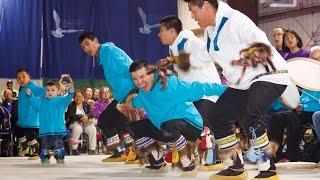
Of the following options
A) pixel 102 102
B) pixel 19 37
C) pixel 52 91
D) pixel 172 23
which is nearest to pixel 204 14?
pixel 172 23

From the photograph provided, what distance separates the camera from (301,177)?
3510mm

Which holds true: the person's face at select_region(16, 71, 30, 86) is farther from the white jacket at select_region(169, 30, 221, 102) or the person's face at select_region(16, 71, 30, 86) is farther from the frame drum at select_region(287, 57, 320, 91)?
the frame drum at select_region(287, 57, 320, 91)

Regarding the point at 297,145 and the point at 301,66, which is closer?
the point at 301,66

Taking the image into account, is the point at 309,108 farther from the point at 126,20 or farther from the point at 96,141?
the point at 126,20

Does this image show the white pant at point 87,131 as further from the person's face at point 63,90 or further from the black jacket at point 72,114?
the person's face at point 63,90

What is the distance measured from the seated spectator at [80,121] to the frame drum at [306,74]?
410 centimetres

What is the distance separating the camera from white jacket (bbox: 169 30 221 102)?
13.1 feet

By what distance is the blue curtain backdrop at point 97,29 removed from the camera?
10086 mm

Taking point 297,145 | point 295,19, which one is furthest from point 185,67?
point 295,19

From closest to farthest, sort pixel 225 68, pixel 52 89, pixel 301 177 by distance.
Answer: pixel 225 68, pixel 301 177, pixel 52 89

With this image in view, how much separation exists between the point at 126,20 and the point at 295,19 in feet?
10.3

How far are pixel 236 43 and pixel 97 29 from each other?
25.0 feet

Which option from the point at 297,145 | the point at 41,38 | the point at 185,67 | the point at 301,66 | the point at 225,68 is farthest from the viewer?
the point at 41,38

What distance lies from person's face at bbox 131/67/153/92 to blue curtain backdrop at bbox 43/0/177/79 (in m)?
6.54
